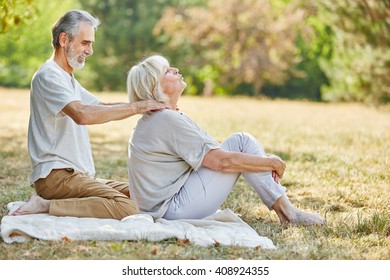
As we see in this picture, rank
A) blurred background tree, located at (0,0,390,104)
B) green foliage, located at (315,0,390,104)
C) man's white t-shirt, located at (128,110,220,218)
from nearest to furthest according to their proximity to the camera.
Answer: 1. man's white t-shirt, located at (128,110,220,218)
2. green foliage, located at (315,0,390,104)
3. blurred background tree, located at (0,0,390,104)

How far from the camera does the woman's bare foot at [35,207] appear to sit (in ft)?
15.0

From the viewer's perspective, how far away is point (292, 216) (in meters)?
4.67

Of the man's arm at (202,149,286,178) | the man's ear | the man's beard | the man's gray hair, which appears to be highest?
the man's gray hair

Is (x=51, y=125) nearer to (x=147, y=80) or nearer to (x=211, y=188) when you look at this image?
(x=147, y=80)

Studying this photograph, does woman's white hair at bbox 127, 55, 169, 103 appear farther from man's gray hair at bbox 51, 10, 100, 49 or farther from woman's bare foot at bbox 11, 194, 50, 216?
woman's bare foot at bbox 11, 194, 50, 216

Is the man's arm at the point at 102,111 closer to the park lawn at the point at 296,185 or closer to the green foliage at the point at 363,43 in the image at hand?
the park lawn at the point at 296,185

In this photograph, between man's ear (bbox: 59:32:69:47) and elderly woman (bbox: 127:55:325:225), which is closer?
elderly woman (bbox: 127:55:325:225)

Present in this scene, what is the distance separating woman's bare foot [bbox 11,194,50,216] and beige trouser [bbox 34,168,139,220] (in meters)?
0.07

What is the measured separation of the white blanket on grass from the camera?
409cm

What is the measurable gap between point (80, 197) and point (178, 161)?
734 mm

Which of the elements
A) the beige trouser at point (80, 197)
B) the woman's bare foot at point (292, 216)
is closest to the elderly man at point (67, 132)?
the beige trouser at point (80, 197)

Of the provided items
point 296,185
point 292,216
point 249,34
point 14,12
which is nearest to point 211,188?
point 292,216

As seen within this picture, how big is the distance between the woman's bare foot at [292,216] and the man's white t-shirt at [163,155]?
619 millimetres

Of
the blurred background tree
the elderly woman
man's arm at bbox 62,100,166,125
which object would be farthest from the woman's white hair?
the blurred background tree
